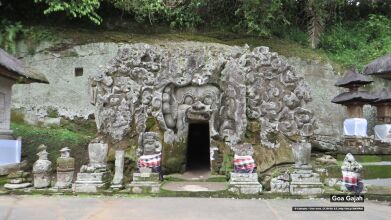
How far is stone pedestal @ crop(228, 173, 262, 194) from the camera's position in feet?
25.8

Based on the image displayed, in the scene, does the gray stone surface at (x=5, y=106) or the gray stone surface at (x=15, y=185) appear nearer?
the gray stone surface at (x=15, y=185)

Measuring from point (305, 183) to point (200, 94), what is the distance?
3363mm

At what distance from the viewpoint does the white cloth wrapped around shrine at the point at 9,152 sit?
31.2ft

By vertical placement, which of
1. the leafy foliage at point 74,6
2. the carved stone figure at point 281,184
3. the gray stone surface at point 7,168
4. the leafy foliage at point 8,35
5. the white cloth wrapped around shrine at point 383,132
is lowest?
the carved stone figure at point 281,184

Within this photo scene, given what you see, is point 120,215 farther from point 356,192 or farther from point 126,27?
point 126,27

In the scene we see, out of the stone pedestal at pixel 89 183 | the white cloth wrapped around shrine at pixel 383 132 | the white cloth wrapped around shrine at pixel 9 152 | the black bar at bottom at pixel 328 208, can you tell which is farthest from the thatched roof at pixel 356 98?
the white cloth wrapped around shrine at pixel 9 152

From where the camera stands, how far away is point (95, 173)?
823 centimetres

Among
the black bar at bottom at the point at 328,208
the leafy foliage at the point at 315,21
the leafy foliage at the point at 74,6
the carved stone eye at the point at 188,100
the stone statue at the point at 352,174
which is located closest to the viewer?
the black bar at bottom at the point at 328,208

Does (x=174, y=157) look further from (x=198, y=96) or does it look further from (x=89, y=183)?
(x=89, y=183)

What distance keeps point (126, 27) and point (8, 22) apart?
458 centimetres

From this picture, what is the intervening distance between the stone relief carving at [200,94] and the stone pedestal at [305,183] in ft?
4.32

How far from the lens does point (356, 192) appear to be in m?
7.55

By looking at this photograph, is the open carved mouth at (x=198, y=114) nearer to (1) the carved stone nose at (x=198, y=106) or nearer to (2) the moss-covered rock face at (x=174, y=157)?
(1) the carved stone nose at (x=198, y=106)

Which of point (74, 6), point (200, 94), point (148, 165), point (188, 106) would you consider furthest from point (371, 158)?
point (74, 6)
